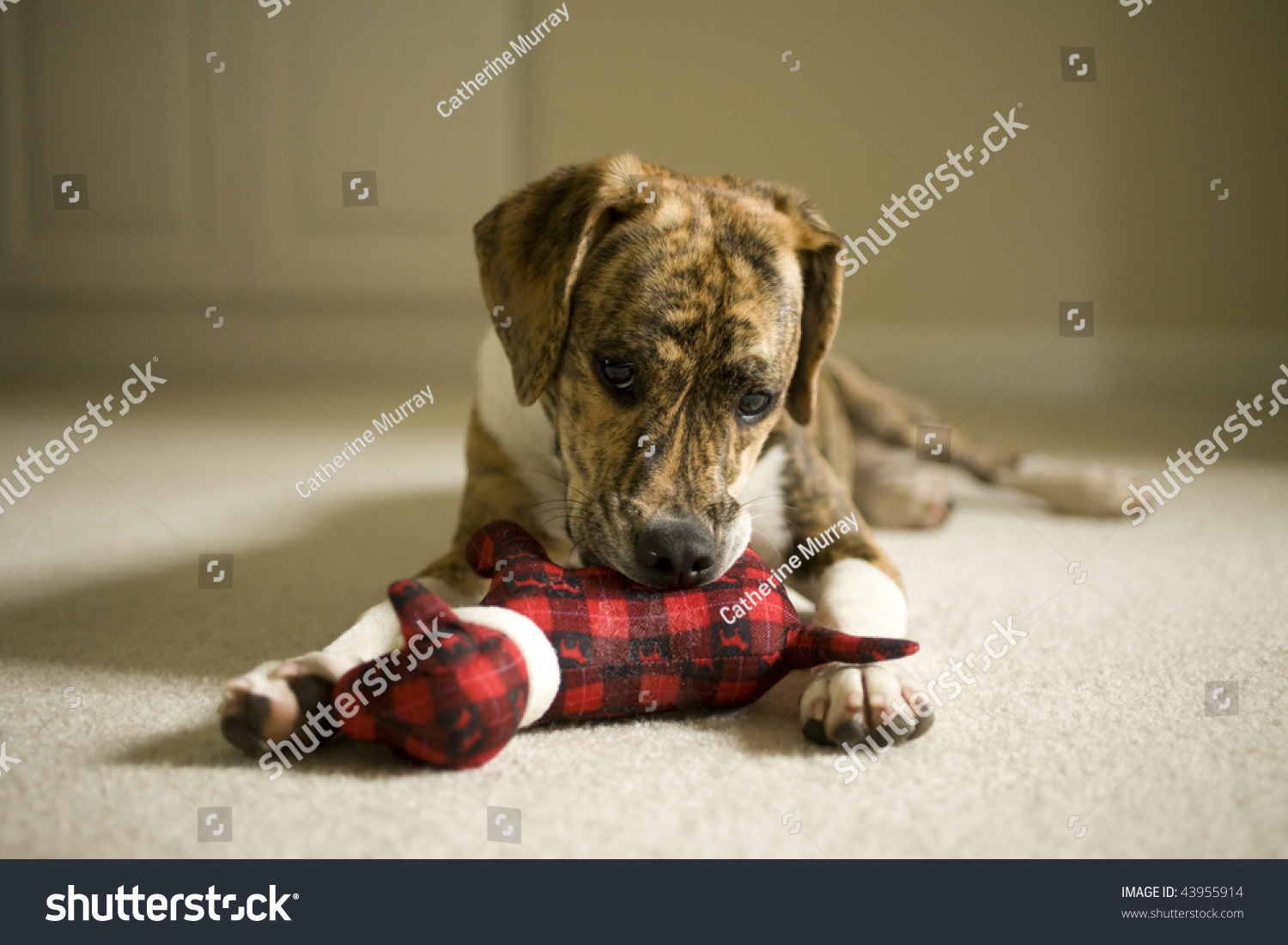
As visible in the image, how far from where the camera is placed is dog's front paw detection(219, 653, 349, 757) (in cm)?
137

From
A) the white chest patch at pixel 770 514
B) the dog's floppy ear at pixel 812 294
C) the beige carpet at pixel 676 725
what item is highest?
the dog's floppy ear at pixel 812 294

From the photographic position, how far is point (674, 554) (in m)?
1.63

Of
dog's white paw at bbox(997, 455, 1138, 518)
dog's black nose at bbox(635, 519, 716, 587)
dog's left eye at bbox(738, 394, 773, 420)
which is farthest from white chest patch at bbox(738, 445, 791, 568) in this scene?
dog's white paw at bbox(997, 455, 1138, 518)

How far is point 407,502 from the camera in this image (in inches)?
132

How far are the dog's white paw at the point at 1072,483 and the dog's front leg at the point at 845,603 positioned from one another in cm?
120

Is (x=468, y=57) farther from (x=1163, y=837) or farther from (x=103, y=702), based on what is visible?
(x=1163, y=837)

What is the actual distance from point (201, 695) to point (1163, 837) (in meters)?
1.44

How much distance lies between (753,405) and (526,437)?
1.77 ft

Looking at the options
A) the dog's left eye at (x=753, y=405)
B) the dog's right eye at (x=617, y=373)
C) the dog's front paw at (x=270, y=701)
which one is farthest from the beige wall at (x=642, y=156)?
the dog's front paw at (x=270, y=701)

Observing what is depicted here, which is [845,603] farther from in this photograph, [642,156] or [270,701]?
[642,156]

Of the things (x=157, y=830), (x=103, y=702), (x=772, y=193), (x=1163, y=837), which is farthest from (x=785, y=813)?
(x=772, y=193)

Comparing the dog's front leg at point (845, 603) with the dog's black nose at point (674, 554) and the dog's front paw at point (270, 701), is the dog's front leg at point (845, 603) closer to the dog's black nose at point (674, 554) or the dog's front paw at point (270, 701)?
the dog's black nose at point (674, 554)

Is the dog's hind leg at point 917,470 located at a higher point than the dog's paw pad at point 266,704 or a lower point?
higher

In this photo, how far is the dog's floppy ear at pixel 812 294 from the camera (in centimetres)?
214
